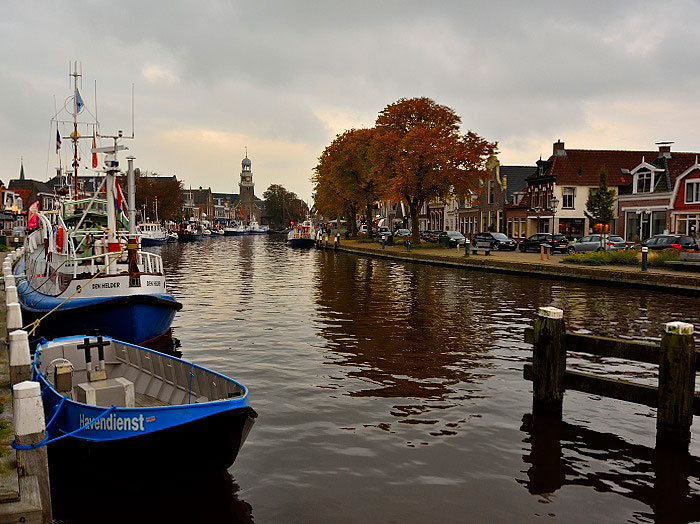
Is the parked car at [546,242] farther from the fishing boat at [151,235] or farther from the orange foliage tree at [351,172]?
the fishing boat at [151,235]

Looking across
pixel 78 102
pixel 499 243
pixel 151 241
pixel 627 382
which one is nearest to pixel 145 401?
pixel 627 382

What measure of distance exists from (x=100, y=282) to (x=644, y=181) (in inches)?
2338

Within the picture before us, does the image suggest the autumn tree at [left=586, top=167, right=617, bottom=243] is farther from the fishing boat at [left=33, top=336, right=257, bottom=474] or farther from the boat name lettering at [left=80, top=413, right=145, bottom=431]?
the boat name lettering at [left=80, top=413, right=145, bottom=431]

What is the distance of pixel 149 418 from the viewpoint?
8.23 m

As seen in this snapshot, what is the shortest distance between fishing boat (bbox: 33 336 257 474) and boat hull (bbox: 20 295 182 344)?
21.8ft

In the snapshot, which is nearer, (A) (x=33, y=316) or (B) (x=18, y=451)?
(B) (x=18, y=451)

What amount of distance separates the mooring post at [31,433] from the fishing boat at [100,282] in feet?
31.5

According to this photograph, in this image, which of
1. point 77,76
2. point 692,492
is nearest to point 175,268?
point 77,76

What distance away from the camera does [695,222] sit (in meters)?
55.5

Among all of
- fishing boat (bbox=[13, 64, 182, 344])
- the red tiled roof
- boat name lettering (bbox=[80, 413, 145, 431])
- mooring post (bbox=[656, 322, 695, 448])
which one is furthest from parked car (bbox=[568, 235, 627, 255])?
boat name lettering (bbox=[80, 413, 145, 431])

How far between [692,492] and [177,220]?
16040cm

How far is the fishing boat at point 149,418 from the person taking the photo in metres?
8.26

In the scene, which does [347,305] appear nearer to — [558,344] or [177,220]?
[558,344]

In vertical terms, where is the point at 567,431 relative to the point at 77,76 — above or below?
A: below
